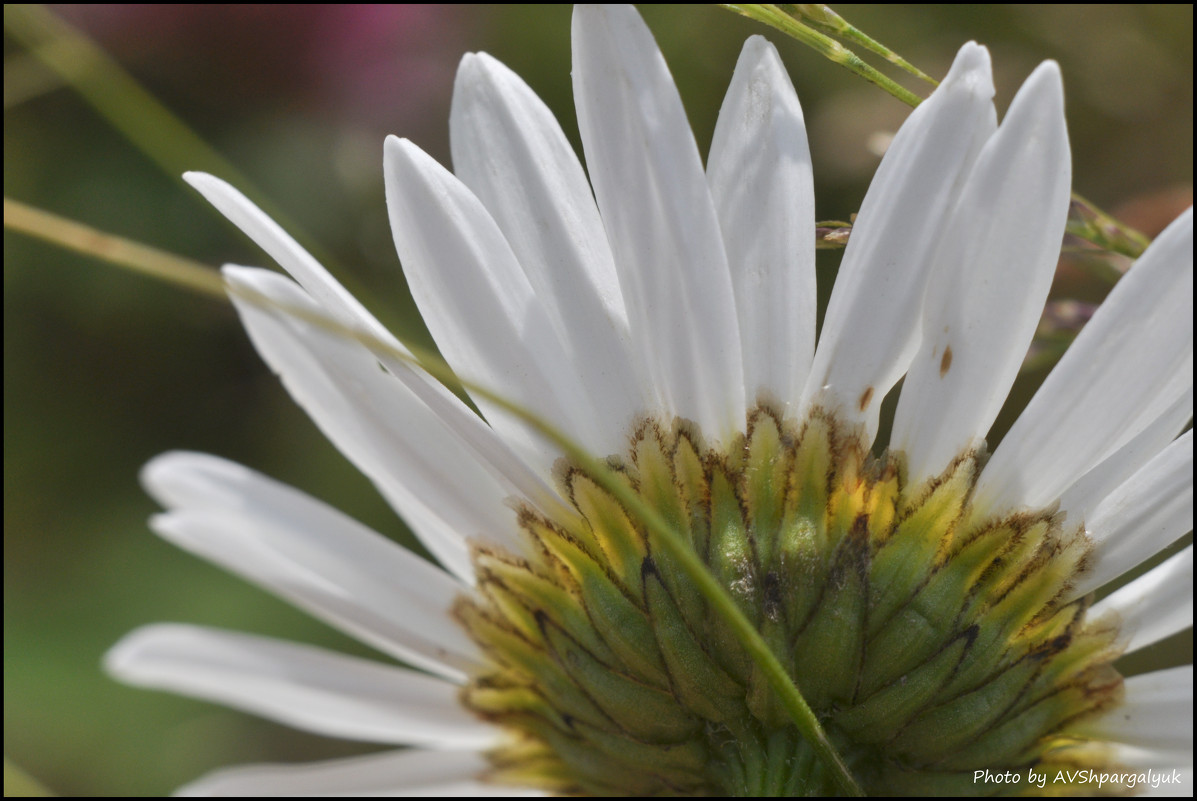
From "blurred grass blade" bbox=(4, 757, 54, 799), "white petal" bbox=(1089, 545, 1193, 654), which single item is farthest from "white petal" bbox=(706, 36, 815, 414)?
"blurred grass blade" bbox=(4, 757, 54, 799)

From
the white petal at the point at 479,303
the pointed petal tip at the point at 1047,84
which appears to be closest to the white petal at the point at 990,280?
the pointed petal tip at the point at 1047,84

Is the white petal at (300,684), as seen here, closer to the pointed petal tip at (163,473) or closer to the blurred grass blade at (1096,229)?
the pointed petal tip at (163,473)

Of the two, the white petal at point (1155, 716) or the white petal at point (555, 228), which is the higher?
the white petal at point (555, 228)

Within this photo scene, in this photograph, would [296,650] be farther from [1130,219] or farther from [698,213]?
[1130,219]

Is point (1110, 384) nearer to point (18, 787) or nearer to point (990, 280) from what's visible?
point (990, 280)

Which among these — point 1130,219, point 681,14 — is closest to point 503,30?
point 681,14

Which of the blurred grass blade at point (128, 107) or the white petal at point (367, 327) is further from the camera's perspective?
the blurred grass blade at point (128, 107)

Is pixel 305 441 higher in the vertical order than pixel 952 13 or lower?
lower
